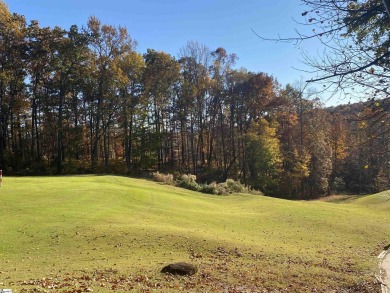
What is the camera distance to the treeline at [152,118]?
143 ft

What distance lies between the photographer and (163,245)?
12.9 metres

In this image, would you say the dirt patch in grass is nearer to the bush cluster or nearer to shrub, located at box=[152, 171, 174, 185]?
the bush cluster

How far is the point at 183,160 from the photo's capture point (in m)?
55.9

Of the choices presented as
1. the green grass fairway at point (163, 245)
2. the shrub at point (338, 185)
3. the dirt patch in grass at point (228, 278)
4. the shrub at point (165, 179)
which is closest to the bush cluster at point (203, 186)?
the shrub at point (165, 179)

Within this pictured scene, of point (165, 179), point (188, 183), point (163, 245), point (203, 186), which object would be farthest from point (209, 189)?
point (163, 245)

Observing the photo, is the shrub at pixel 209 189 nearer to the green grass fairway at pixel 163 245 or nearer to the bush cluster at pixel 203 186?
the bush cluster at pixel 203 186

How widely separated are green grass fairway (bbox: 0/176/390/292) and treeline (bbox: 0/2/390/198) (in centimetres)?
2458

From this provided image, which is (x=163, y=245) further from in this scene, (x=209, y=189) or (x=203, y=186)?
(x=203, y=186)

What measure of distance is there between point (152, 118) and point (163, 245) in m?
40.9

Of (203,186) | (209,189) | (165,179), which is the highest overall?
(165,179)

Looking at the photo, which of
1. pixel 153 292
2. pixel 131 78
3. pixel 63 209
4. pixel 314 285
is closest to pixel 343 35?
pixel 153 292

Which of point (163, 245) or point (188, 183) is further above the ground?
point (188, 183)

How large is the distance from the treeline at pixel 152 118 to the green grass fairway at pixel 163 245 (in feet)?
80.7

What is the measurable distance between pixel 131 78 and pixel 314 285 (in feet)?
137
